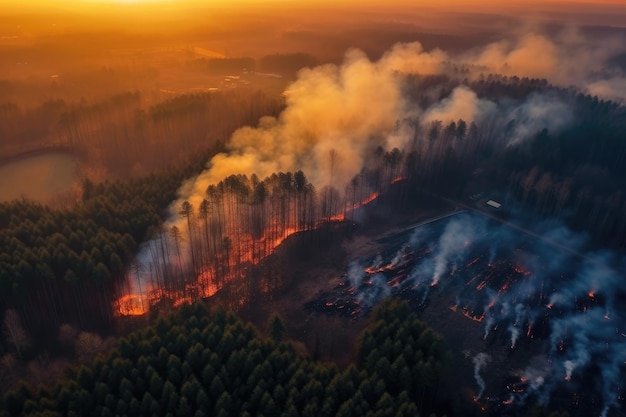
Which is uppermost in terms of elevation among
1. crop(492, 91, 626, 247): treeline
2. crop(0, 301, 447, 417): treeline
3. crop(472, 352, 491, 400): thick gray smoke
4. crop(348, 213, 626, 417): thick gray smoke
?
crop(492, 91, 626, 247): treeline

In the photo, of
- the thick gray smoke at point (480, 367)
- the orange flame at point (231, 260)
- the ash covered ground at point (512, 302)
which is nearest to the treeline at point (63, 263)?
the orange flame at point (231, 260)

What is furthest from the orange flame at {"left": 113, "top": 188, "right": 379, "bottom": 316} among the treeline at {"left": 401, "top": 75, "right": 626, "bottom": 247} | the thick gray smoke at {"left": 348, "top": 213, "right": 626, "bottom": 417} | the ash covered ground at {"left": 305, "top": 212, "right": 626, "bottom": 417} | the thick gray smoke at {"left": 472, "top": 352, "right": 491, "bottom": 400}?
the thick gray smoke at {"left": 472, "top": 352, "right": 491, "bottom": 400}

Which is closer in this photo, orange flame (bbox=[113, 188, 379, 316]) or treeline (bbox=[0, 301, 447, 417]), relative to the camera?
treeline (bbox=[0, 301, 447, 417])

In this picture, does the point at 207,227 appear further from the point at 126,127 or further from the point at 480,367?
the point at 126,127

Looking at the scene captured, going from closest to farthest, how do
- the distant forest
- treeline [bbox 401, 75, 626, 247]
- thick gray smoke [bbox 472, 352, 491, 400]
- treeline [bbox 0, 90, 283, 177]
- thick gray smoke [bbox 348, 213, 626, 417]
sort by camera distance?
1. the distant forest
2. thick gray smoke [bbox 472, 352, 491, 400]
3. thick gray smoke [bbox 348, 213, 626, 417]
4. treeline [bbox 401, 75, 626, 247]
5. treeline [bbox 0, 90, 283, 177]


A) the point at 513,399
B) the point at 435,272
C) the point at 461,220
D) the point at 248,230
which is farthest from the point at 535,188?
the point at 248,230

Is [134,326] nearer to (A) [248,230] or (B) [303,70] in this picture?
(A) [248,230]

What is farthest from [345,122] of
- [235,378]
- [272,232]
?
[235,378]

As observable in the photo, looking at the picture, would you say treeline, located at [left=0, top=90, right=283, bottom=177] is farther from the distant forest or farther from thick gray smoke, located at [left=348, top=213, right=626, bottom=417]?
thick gray smoke, located at [left=348, top=213, right=626, bottom=417]
